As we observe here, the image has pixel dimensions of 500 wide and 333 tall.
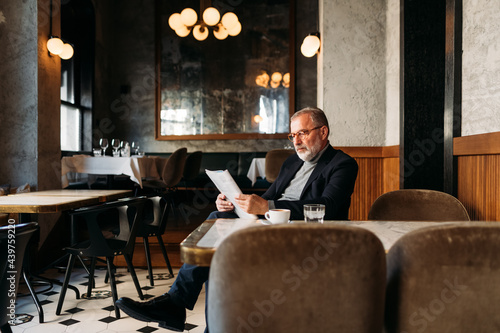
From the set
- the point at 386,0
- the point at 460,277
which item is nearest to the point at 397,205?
the point at 460,277

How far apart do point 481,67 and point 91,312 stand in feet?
8.82

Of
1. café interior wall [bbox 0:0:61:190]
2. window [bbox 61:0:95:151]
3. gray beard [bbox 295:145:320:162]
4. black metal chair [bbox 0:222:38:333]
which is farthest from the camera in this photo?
window [bbox 61:0:95:151]

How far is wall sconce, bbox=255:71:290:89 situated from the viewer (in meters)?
7.68

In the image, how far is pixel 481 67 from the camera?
1.97m

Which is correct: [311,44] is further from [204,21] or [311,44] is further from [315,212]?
[315,212]

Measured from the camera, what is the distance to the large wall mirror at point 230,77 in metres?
7.70

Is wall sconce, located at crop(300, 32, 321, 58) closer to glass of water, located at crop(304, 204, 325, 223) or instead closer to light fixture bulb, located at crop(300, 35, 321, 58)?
light fixture bulb, located at crop(300, 35, 321, 58)

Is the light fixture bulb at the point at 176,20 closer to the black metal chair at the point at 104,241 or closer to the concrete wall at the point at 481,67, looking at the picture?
the black metal chair at the point at 104,241

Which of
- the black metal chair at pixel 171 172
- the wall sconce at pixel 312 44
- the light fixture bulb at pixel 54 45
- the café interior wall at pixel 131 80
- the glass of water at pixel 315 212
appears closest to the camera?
the glass of water at pixel 315 212

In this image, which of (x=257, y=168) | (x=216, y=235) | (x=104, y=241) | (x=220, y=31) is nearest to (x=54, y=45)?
(x=104, y=241)

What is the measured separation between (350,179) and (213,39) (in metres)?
6.46

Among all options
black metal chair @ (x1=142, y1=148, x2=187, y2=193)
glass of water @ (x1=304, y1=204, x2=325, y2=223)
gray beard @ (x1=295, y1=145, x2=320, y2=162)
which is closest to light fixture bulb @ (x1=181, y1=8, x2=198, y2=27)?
black metal chair @ (x1=142, y1=148, x2=187, y2=193)

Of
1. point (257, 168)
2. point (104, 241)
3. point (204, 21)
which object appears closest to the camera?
point (104, 241)

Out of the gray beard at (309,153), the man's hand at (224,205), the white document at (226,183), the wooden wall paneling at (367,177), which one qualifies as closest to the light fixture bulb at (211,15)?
the wooden wall paneling at (367,177)
